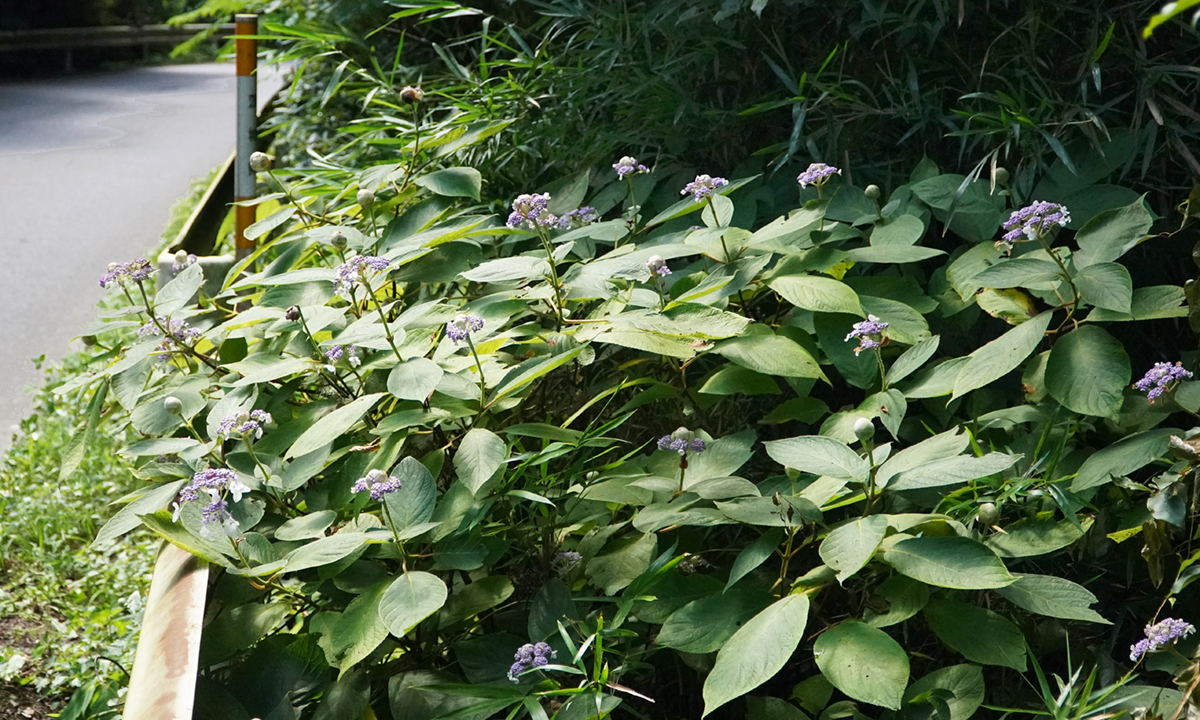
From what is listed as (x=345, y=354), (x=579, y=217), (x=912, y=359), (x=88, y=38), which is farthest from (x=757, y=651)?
(x=88, y=38)

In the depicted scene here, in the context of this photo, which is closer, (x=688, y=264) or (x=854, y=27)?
(x=854, y=27)

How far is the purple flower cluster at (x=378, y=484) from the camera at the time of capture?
1.55 meters

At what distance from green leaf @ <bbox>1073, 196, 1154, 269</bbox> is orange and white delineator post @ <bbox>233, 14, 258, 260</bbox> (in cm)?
255

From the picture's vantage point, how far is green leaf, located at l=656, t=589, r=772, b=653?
5.00 ft

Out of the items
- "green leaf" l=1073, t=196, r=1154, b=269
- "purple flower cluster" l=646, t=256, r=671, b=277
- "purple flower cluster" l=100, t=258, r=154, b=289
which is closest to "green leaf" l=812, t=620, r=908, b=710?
"purple flower cluster" l=646, t=256, r=671, b=277

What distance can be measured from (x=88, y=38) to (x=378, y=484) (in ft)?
57.3

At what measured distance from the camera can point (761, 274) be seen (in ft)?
6.88

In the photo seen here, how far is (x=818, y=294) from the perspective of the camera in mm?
1897

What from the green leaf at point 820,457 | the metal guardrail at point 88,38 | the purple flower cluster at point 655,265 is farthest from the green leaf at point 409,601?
the metal guardrail at point 88,38

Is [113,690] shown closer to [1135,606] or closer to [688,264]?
[688,264]

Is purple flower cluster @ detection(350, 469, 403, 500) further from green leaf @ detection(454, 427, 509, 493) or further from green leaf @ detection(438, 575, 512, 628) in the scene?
green leaf @ detection(438, 575, 512, 628)

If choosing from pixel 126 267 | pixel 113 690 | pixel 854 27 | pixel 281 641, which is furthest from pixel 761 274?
pixel 113 690

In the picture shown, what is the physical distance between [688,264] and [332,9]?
8.49 feet

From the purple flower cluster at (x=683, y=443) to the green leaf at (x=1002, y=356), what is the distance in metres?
0.43
